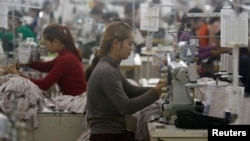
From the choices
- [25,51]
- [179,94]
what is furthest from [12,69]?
[179,94]

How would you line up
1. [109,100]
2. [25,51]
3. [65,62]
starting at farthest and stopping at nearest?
[25,51]
[65,62]
[109,100]

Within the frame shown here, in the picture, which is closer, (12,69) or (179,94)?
(179,94)

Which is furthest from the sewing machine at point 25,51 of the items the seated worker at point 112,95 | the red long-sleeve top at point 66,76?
the seated worker at point 112,95

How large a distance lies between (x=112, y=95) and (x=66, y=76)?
1206 mm

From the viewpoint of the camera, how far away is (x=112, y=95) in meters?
3.32

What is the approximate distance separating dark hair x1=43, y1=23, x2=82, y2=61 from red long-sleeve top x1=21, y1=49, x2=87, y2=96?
0.06 meters

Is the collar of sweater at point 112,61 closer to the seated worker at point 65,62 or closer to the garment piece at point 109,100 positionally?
the garment piece at point 109,100

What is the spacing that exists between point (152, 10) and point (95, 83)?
5.85 feet

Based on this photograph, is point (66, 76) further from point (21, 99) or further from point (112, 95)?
point (112, 95)

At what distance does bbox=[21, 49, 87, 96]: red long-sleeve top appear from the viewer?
4348 millimetres

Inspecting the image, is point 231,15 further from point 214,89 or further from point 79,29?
point 79,29

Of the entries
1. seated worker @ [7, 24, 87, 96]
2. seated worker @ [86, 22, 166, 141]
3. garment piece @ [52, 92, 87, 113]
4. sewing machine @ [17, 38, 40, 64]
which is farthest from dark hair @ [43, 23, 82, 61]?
seated worker @ [86, 22, 166, 141]

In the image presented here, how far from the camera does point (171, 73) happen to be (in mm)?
3318

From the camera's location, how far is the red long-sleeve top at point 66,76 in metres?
4.35
